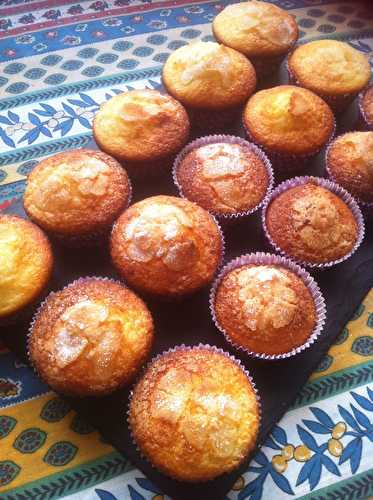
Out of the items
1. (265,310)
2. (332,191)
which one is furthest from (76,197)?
(332,191)

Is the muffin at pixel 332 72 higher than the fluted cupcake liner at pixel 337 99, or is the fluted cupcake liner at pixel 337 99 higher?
the muffin at pixel 332 72

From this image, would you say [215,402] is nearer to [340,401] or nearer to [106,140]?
[340,401]

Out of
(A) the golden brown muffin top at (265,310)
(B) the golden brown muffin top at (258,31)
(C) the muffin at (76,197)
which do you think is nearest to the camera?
(A) the golden brown muffin top at (265,310)

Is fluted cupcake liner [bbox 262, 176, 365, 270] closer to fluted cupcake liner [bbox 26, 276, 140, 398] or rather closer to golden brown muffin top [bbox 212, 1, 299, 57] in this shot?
fluted cupcake liner [bbox 26, 276, 140, 398]

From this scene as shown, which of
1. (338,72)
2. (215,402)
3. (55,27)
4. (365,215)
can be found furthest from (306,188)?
(55,27)

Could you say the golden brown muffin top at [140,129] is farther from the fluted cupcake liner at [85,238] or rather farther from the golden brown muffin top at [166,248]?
the golden brown muffin top at [166,248]

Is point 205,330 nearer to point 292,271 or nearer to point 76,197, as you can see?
point 292,271

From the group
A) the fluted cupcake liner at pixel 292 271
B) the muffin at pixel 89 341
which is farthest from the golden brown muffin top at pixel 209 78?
the muffin at pixel 89 341
